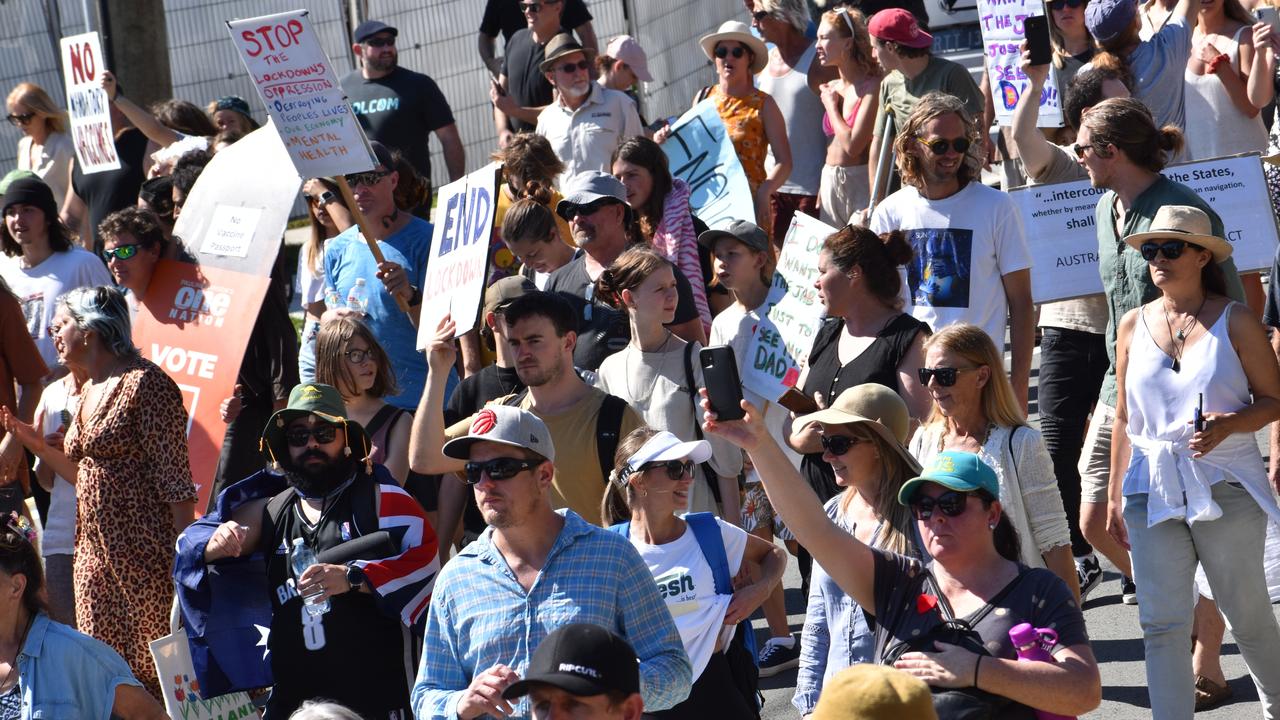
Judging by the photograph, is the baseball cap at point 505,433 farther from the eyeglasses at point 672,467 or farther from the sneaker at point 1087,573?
the sneaker at point 1087,573

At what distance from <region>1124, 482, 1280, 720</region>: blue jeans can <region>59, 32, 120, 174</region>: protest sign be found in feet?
24.0

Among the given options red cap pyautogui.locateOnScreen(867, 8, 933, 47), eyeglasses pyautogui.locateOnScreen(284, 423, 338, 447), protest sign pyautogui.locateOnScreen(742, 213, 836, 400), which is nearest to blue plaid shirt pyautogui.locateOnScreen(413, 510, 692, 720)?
eyeglasses pyautogui.locateOnScreen(284, 423, 338, 447)

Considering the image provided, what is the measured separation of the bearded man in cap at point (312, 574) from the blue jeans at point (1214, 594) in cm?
237

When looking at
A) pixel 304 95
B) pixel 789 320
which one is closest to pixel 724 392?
pixel 789 320

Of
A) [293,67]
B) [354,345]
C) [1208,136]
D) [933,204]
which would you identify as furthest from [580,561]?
[1208,136]

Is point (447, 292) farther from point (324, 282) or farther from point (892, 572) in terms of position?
point (892, 572)

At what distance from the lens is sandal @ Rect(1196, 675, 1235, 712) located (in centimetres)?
601

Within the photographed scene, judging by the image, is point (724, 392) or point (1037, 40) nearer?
point (724, 392)

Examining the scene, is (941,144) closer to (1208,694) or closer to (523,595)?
(1208,694)

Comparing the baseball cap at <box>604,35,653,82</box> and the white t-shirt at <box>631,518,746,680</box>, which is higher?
the baseball cap at <box>604,35,653,82</box>

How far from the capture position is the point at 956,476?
4188 mm

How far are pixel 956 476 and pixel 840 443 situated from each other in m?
0.75

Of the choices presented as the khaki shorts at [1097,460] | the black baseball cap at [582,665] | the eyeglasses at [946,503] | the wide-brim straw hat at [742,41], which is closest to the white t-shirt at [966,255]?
the khaki shorts at [1097,460]

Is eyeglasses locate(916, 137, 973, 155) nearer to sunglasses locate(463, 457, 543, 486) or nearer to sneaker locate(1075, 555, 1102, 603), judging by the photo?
sneaker locate(1075, 555, 1102, 603)
